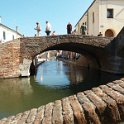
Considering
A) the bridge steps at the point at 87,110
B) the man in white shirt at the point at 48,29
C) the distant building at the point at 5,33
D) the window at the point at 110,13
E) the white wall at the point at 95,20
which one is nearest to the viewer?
the bridge steps at the point at 87,110

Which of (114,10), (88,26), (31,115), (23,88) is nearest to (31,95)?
(23,88)

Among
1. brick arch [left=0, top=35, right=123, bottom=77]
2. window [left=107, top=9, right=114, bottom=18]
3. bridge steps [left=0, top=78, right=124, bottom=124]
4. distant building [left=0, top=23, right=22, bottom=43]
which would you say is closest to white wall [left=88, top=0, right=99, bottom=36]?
window [left=107, top=9, right=114, bottom=18]

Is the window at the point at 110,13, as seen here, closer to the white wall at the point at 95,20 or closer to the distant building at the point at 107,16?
the distant building at the point at 107,16

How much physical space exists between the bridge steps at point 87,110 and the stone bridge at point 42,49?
57.0ft

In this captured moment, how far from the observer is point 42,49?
69.7ft

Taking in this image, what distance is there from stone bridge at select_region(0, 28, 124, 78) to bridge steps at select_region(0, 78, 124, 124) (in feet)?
57.0

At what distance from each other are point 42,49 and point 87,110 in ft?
61.4

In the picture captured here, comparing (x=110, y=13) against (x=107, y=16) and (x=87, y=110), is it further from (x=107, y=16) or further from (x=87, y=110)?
(x=87, y=110)

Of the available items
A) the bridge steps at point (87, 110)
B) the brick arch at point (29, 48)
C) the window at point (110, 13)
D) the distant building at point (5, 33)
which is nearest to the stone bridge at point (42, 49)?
the brick arch at point (29, 48)

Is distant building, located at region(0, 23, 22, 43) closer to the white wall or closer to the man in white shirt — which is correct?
the white wall

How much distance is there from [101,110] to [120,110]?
17 centimetres

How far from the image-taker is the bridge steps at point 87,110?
8.52 feet

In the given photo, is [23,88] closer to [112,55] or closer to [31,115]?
[112,55]

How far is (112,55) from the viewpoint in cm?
2261
